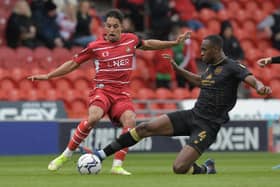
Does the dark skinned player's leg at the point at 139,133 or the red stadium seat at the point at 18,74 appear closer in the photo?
the dark skinned player's leg at the point at 139,133

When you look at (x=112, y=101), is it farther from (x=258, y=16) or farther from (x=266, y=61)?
(x=258, y=16)

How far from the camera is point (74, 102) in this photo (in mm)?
21891

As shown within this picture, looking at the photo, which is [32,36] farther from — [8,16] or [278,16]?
[278,16]

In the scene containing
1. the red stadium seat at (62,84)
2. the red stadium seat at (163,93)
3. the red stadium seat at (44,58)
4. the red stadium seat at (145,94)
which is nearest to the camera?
the red stadium seat at (44,58)

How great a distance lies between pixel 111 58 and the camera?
1320cm

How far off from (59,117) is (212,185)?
35.7 feet

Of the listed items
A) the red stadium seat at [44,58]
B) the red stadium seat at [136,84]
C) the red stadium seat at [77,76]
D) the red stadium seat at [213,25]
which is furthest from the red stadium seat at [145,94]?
the red stadium seat at [213,25]

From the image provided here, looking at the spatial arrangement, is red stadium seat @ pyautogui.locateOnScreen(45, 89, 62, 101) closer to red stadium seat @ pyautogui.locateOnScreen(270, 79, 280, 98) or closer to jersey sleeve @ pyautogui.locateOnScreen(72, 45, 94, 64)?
red stadium seat @ pyautogui.locateOnScreen(270, 79, 280, 98)

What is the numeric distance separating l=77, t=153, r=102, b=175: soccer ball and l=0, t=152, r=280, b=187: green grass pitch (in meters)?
0.10

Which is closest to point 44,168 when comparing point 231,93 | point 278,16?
point 231,93

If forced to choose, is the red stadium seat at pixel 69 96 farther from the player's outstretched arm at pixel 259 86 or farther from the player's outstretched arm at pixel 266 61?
the player's outstretched arm at pixel 259 86

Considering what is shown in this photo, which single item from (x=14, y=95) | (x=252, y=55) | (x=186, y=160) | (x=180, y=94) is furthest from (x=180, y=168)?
(x=252, y=55)

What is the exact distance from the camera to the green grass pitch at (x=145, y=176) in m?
10.7

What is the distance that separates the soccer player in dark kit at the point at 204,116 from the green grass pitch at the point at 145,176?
0.40 metres
